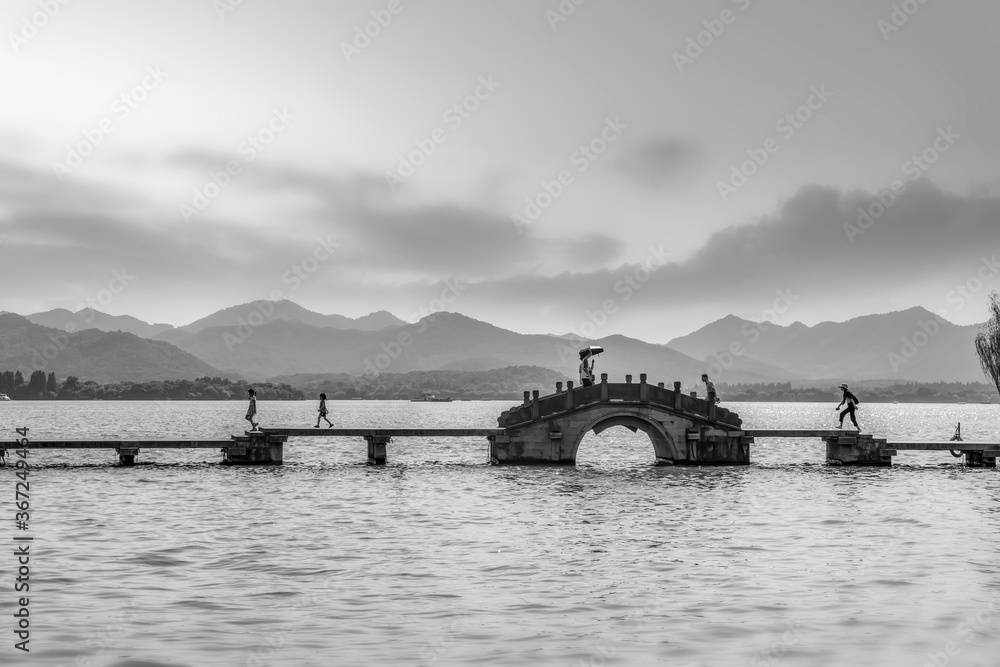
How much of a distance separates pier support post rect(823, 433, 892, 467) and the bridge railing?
706 cm

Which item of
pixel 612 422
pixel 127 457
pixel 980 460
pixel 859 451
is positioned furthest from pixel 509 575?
pixel 980 460

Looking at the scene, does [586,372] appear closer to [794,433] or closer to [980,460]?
[794,433]

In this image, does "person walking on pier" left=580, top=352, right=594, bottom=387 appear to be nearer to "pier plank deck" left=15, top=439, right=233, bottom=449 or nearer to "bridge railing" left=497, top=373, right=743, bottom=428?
"bridge railing" left=497, top=373, right=743, bottom=428

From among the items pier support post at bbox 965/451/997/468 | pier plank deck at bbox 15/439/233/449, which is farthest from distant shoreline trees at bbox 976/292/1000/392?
pier plank deck at bbox 15/439/233/449

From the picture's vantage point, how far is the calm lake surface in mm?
14039

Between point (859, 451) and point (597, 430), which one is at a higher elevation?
point (597, 430)

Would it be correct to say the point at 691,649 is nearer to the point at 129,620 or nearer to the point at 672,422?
the point at 129,620

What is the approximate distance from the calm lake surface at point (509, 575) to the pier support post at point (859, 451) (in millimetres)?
8448

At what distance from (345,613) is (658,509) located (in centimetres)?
1627

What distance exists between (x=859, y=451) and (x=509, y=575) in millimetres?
31609

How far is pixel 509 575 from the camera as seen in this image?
1933 cm

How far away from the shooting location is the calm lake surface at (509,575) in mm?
14039

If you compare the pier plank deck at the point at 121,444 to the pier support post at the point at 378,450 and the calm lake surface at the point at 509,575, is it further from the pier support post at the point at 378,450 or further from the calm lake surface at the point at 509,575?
the pier support post at the point at 378,450

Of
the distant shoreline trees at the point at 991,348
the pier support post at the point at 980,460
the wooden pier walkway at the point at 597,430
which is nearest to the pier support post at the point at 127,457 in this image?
the wooden pier walkway at the point at 597,430
